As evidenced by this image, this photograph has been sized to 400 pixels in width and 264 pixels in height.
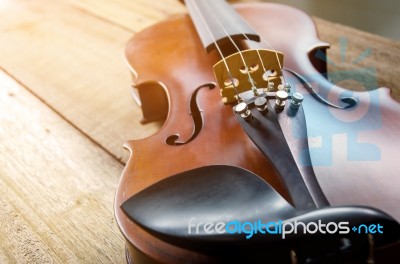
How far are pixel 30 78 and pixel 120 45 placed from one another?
30cm

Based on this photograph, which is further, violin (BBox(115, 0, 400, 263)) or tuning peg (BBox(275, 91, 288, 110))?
tuning peg (BBox(275, 91, 288, 110))

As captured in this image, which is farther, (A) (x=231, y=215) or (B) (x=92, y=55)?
(B) (x=92, y=55)

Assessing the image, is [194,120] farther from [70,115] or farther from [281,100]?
[70,115]

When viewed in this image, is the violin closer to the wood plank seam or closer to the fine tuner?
the fine tuner

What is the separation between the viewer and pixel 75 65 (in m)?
1.20

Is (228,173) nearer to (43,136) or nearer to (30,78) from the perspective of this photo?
(43,136)

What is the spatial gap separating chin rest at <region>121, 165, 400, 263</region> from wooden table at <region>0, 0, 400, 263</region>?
0.89ft

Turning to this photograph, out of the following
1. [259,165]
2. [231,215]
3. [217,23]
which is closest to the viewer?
[231,215]

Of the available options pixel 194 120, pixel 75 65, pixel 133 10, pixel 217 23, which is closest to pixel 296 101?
pixel 194 120

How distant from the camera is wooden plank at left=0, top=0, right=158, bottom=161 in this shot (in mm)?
975

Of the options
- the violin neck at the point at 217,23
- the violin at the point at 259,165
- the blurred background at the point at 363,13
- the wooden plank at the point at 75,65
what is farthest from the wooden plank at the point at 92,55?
the blurred background at the point at 363,13

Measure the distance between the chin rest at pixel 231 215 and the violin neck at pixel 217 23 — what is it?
444mm

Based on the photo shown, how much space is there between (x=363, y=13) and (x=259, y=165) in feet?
4.04

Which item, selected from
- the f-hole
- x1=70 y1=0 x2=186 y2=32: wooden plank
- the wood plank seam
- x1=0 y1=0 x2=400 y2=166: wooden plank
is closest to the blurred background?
x1=0 y1=0 x2=400 y2=166: wooden plank
